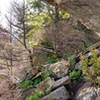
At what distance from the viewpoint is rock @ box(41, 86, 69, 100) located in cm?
933

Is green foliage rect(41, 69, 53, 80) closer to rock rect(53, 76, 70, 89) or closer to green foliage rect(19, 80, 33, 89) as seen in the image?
green foliage rect(19, 80, 33, 89)

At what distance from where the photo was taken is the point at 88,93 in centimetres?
848

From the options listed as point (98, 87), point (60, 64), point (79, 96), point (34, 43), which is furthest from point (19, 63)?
point (98, 87)

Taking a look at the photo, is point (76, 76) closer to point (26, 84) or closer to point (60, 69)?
point (60, 69)

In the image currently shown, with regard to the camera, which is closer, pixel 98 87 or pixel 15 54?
pixel 98 87

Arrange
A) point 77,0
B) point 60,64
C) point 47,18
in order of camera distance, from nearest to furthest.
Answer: point 77,0 → point 60,64 → point 47,18

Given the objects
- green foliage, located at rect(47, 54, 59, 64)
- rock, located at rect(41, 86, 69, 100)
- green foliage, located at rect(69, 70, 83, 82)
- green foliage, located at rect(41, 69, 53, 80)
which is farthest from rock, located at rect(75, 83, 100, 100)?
green foliage, located at rect(47, 54, 59, 64)

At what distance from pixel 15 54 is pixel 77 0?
30.5 ft

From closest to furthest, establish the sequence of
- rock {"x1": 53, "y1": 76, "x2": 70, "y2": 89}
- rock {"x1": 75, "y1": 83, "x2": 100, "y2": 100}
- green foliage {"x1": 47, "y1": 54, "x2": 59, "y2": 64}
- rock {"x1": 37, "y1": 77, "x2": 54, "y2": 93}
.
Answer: rock {"x1": 75, "y1": 83, "x2": 100, "y2": 100}, rock {"x1": 53, "y1": 76, "x2": 70, "y2": 89}, rock {"x1": 37, "y1": 77, "x2": 54, "y2": 93}, green foliage {"x1": 47, "y1": 54, "x2": 59, "y2": 64}

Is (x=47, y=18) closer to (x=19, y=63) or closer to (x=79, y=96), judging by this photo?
(x=19, y=63)

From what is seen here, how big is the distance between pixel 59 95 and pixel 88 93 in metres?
1.24

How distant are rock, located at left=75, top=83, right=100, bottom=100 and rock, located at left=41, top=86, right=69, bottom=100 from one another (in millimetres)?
421

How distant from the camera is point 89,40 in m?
13.0

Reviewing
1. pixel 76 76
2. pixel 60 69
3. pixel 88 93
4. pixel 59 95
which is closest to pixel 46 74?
pixel 60 69
